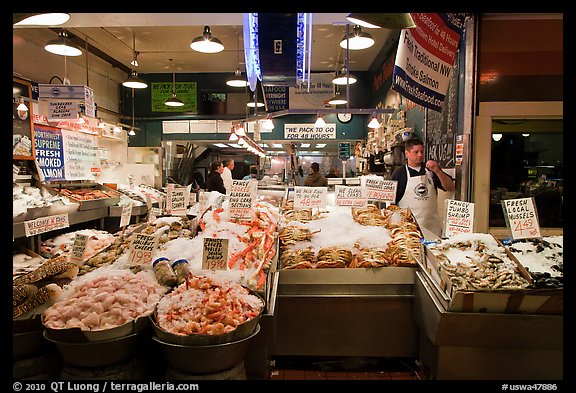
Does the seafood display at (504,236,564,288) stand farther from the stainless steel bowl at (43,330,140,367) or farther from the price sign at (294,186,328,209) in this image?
the stainless steel bowl at (43,330,140,367)

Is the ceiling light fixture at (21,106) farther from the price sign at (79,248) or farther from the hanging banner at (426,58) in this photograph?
the hanging banner at (426,58)

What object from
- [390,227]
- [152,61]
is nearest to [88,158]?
[152,61]

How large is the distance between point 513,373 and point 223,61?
11.0 metres

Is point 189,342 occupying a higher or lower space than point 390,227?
lower

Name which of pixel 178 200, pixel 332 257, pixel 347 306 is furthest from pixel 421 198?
pixel 178 200

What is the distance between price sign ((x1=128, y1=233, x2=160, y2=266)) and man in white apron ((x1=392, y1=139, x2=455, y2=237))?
10.5ft

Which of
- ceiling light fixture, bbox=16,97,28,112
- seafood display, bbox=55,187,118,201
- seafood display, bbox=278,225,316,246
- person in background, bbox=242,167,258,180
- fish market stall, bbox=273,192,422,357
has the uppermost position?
ceiling light fixture, bbox=16,97,28,112

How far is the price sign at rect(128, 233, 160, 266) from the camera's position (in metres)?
2.88

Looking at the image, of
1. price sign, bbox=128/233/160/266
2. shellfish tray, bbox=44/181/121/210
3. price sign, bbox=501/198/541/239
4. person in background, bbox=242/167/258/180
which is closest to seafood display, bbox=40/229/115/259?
shellfish tray, bbox=44/181/121/210

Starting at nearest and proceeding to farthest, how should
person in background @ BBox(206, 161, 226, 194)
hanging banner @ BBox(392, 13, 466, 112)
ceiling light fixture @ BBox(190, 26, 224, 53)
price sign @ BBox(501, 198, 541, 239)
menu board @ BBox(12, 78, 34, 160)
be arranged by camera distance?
1. price sign @ BBox(501, 198, 541, 239)
2. hanging banner @ BBox(392, 13, 466, 112)
3. menu board @ BBox(12, 78, 34, 160)
4. ceiling light fixture @ BBox(190, 26, 224, 53)
5. person in background @ BBox(206, 161, 226, 194)

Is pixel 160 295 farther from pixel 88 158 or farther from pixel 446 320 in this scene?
pixel 88 158

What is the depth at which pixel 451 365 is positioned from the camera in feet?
8.86

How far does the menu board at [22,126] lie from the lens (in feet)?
19.6

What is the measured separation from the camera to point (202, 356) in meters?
1.99
